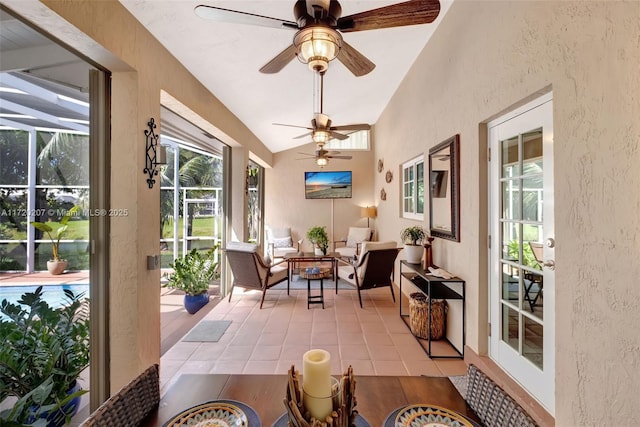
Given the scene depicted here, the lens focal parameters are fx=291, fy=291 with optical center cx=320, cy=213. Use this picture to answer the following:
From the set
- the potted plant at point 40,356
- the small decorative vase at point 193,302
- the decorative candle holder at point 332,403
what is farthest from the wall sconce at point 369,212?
the decorative candle holder at point 332,403

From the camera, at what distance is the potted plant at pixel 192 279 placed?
376cm

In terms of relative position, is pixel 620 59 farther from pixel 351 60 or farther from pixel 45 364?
pixel 45 364

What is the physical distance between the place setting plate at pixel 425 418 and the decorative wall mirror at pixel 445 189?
216 cm

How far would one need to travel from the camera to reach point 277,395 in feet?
3.26

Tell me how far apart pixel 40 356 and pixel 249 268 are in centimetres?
244

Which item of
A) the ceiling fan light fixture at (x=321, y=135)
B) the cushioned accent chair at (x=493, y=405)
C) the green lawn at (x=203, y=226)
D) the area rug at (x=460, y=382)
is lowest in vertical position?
the area rug at (x=460, y=382)

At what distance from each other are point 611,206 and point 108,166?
9.50ft

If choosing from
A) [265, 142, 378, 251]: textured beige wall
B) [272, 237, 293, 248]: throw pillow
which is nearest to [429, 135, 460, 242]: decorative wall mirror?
[265, 142, 378, 251]: textured beige wall

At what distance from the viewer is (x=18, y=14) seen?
1446 mm

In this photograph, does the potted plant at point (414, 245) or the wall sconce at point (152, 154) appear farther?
the potted plant at point (414, 245)

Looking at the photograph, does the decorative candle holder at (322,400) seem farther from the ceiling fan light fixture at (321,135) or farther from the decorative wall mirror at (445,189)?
the ceiling fan light fixture at (321,135)

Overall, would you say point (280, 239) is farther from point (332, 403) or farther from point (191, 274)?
point (332, 403)

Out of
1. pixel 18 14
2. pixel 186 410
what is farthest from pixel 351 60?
pixel 186 410

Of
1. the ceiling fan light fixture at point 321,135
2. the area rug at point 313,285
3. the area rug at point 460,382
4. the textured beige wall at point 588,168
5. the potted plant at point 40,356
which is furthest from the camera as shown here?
the area rug at point 313,285
